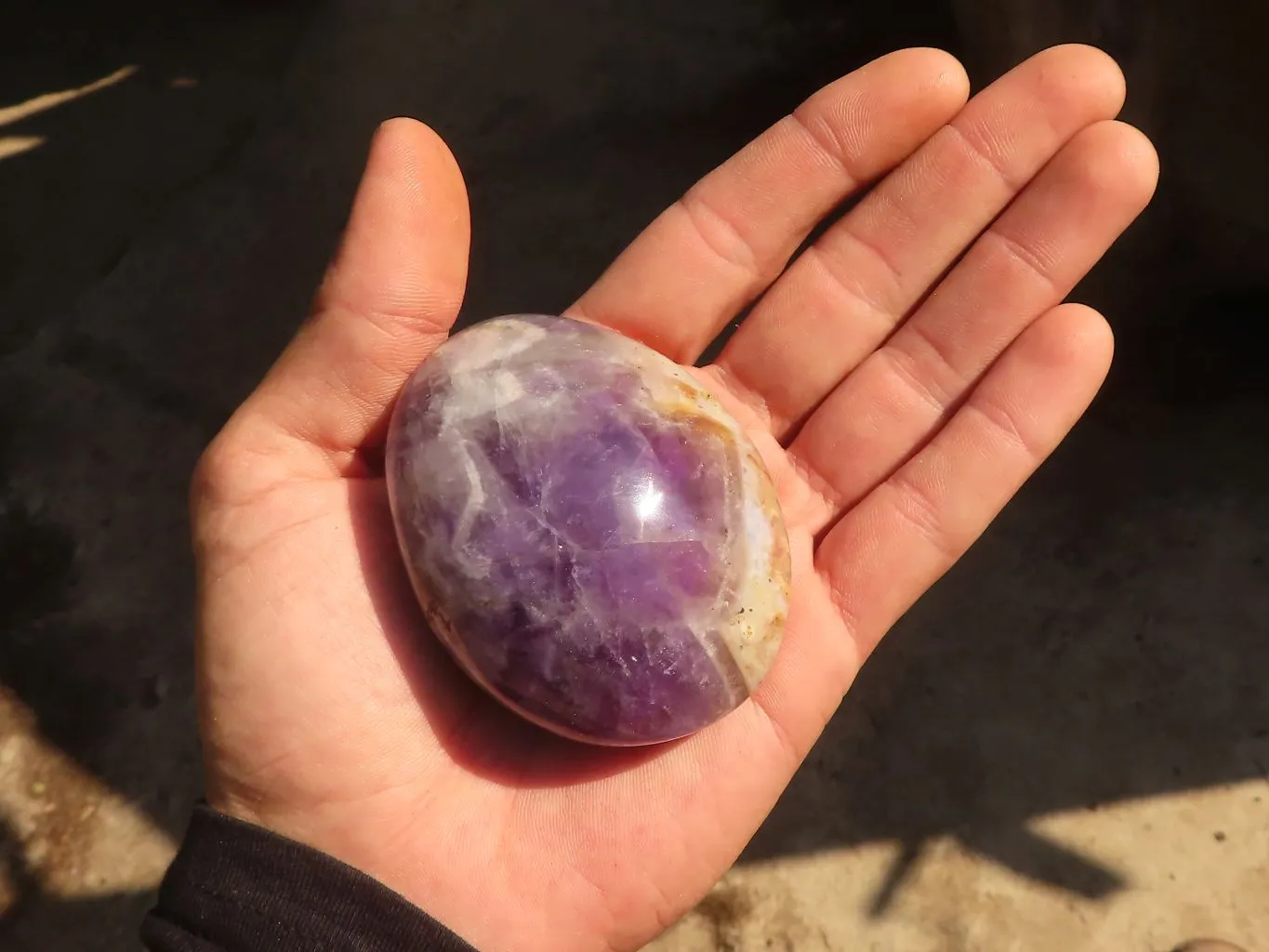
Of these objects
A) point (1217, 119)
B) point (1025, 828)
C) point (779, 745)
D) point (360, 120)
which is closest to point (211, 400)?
point (360, 120)

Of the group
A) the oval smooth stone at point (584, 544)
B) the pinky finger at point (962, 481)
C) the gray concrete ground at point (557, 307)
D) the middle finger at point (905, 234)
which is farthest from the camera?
the gray concrete ground at point (557, 307)

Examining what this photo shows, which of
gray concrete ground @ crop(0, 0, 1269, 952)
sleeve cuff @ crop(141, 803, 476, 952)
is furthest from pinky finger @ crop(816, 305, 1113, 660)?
sleeve cuff @ crop(141, 803, 476, 952)

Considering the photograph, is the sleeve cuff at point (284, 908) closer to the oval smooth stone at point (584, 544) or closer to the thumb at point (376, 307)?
the oval smooth stone at point (584, 544)

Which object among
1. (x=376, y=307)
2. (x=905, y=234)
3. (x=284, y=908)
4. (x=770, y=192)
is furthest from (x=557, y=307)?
(x=284, y=908)

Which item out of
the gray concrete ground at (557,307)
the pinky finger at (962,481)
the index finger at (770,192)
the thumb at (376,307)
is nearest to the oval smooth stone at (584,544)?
the thumb at (376,307)

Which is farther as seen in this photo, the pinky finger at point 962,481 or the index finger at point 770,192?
the index finger at point 770,192
